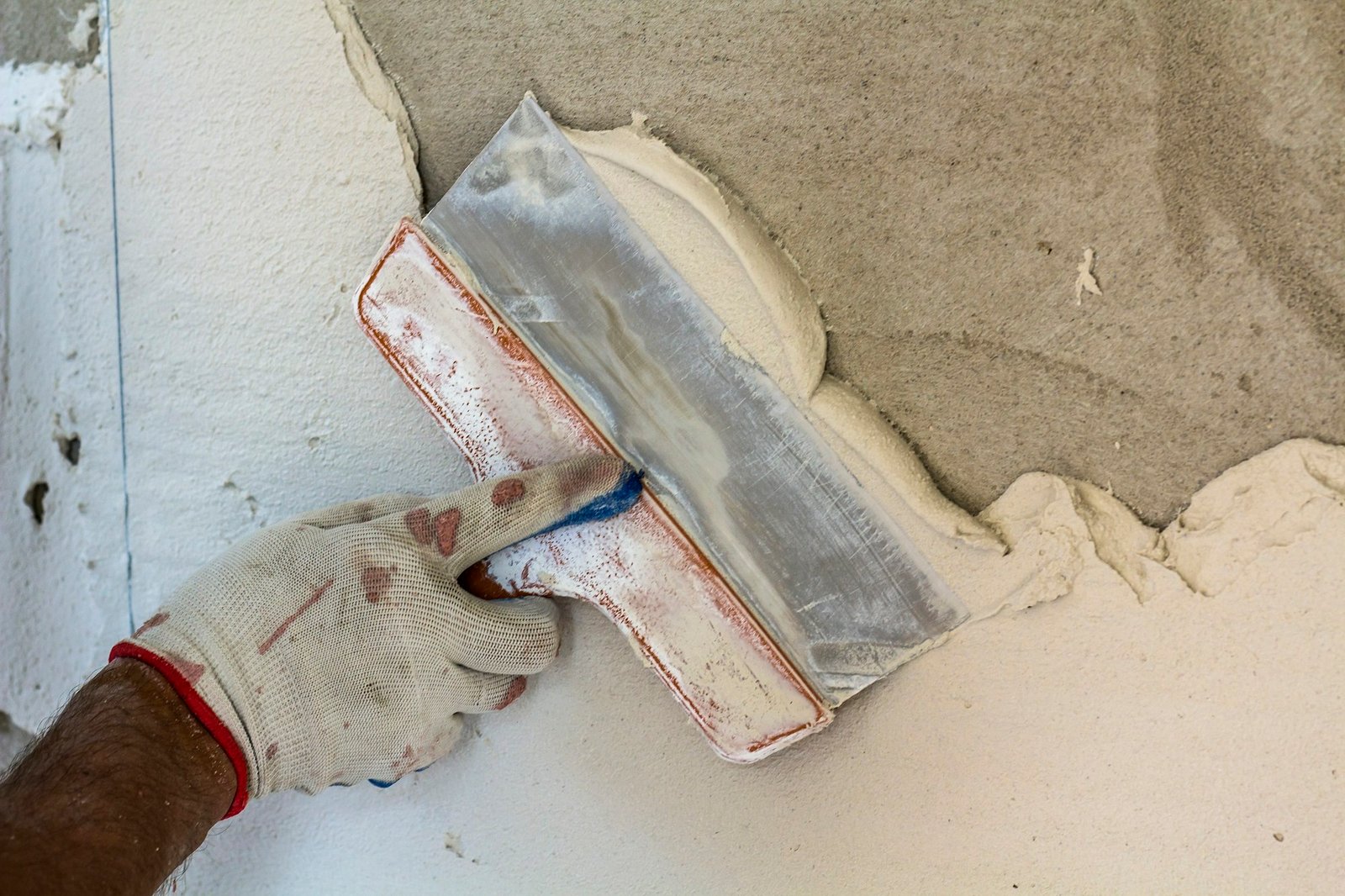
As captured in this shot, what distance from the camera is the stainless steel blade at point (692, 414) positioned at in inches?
46.5

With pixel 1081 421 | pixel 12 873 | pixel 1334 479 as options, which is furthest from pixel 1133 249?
pixel 12 873

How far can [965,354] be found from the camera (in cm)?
115

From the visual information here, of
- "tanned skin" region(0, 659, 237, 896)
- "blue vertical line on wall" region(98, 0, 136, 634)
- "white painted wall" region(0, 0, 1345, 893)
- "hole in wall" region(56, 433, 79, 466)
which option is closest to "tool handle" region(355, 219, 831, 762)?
"white painted wall" region(0, 0, 1345, 893)

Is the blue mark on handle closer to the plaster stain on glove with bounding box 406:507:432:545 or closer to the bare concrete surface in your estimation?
the plaster stain on glove with bounding box 406:507:432:545

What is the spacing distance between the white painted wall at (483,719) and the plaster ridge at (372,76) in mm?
19

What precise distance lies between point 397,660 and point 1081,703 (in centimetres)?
93

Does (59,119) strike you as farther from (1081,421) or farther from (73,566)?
(1081,421)

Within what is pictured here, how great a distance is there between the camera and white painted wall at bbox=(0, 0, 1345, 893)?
109 centimetres

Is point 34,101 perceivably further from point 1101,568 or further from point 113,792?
point 1101,568

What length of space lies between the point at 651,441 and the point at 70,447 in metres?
1.16

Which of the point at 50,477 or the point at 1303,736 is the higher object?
the point at 1303,736

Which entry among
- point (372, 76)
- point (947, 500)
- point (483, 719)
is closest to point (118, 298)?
point (372, 76)

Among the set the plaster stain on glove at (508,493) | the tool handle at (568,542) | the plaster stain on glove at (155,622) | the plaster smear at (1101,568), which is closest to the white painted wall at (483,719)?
Answer: the plaster smear at (1101,568)

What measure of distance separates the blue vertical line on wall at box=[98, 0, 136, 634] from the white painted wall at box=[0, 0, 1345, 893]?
16 mm
